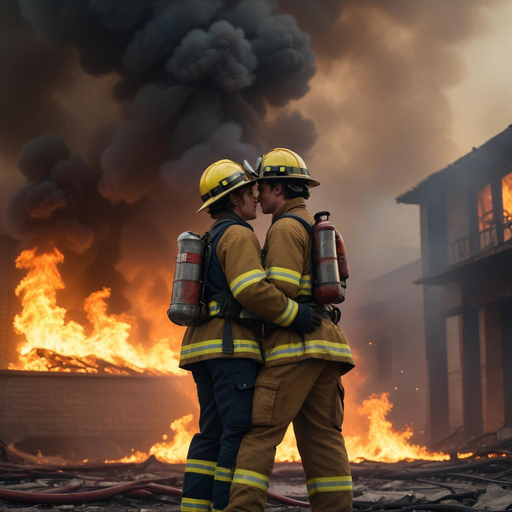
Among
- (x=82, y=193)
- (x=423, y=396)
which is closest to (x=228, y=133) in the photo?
(x=82, y=193)

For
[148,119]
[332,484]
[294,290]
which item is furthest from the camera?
[148,119]

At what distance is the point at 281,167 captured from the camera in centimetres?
381

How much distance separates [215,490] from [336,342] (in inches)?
35.2

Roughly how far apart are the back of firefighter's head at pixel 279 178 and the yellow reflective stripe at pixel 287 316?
657 millimetres

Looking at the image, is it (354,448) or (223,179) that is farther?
(354,448)

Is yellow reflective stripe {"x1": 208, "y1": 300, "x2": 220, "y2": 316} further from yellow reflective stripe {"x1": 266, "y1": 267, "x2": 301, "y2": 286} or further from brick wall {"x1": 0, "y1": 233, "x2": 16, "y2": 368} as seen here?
brick wall {"x1": 0, "y1": 233, "x2": 16, "y2": 368}

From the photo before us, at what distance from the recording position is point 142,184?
17.7 metres

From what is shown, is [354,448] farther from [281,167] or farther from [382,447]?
[281,167]

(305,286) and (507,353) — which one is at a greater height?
(507,353)

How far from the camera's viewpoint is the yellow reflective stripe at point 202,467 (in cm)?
349

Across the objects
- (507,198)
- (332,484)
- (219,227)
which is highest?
(507,198)

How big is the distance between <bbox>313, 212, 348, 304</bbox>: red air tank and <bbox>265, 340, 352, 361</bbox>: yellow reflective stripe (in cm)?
23

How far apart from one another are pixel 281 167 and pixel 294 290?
0.70 metres

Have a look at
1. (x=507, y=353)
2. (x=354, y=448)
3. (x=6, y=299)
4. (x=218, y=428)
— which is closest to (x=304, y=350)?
(x=218, y=428)
